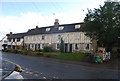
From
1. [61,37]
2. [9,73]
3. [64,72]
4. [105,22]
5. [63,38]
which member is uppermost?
[105,22]

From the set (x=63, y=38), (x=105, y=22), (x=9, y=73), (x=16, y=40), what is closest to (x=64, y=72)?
(x=9, y=73)

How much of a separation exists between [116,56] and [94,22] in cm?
759

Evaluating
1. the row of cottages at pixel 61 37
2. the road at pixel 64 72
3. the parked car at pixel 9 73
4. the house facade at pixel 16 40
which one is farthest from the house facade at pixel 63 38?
the parked car at pixel 9 73

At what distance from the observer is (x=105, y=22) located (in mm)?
22172

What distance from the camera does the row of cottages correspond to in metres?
33.3

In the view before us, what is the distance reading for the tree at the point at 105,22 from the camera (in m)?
21.4

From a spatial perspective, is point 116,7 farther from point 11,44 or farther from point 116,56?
point 11,44

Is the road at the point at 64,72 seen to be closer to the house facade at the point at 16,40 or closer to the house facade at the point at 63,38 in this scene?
the house facade at the point at 63,38

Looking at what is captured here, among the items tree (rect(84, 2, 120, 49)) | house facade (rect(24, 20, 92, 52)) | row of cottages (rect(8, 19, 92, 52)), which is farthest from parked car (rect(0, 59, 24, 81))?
house facade (rect(24, 20, 92, 52))

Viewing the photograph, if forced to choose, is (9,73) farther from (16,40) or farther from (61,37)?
(16,40)

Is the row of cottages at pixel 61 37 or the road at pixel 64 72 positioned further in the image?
the row of cottages at pixel 61 37

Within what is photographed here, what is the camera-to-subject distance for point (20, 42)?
5306cm

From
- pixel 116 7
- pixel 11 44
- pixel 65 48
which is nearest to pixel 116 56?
pixel 116 7

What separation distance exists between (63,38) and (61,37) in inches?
28.7
